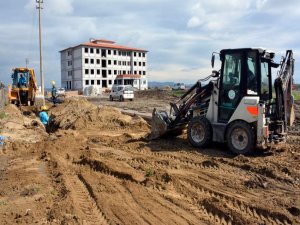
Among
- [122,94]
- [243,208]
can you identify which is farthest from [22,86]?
[243,208]

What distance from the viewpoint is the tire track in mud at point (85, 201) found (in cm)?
560

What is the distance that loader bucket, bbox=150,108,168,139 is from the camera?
12211 millimetres

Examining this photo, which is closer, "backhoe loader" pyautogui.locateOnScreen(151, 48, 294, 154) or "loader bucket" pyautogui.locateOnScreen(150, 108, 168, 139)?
"backhoe loader" pyautogui.locateOnScreen(151, 48, 294, 154)

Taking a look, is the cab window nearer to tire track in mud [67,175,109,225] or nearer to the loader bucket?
the loader bucket

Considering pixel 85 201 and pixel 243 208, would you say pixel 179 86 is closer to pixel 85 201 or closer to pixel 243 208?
pixel 85 201

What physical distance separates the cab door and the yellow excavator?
1987cm

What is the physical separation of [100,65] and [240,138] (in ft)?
278

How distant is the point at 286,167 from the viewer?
851cm

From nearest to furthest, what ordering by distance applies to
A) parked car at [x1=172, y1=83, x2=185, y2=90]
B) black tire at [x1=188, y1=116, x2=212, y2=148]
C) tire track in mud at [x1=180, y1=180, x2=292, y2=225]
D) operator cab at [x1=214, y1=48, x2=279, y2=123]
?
tire track in mud at [x1=180, y1=180, x2=292, y2=225]
operator cab at [x1=214, y1=48, x2=279, y2=123]
black tire at [x1=188, y1=116, x2=212, y2=148]
parked car at [x1=172, y1=83, x2=185, y2=90]

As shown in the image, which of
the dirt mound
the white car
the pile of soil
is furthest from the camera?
the pile of soil

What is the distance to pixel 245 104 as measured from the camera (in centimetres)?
985

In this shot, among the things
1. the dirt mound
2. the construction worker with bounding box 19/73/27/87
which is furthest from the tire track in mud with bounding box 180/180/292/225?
the construction worker with bounding box 19/73/27/87

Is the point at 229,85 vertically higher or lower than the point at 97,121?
higher

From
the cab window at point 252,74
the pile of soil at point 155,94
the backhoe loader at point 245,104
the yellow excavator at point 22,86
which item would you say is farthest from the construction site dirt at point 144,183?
the pile of soil at point 155,94
